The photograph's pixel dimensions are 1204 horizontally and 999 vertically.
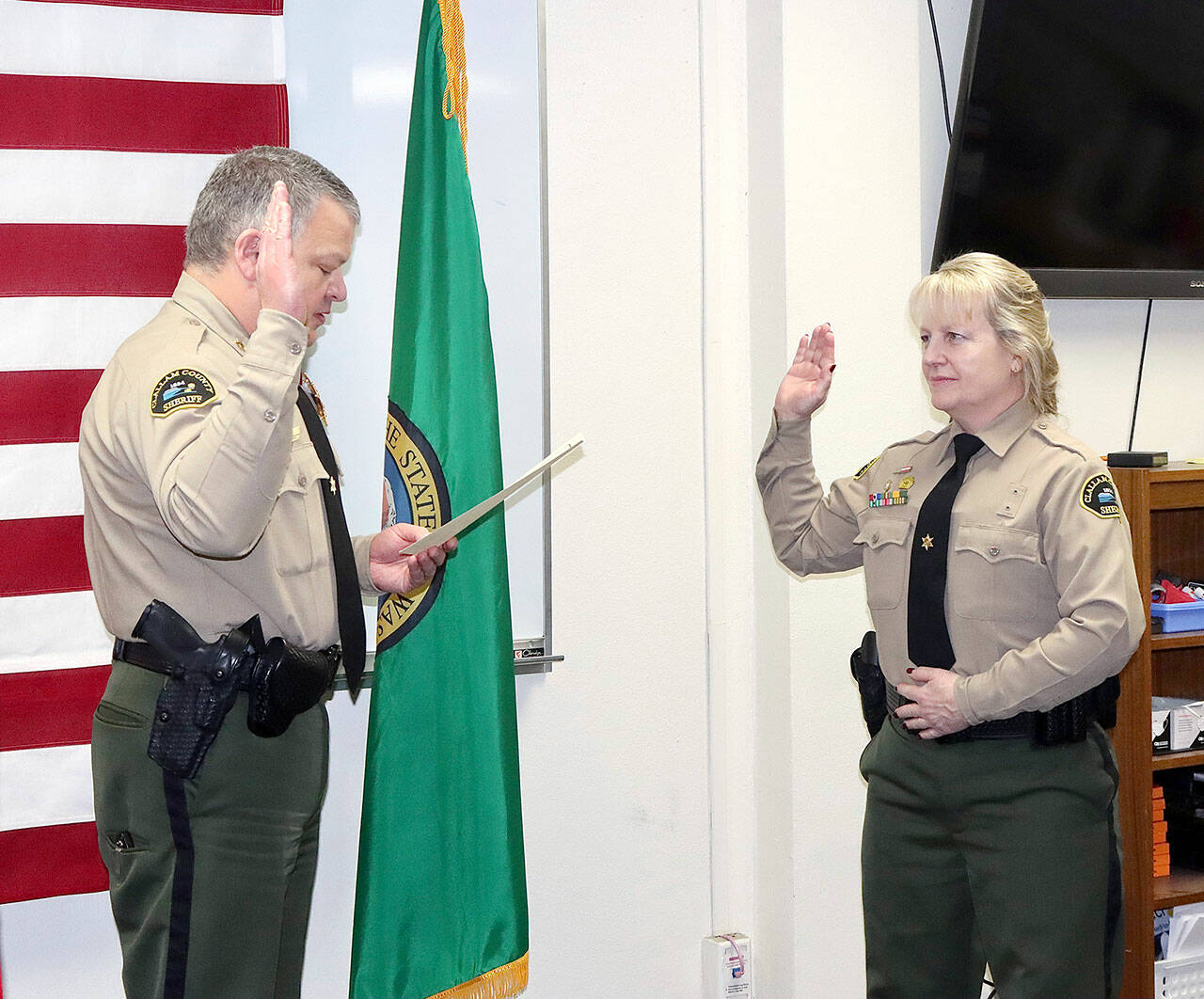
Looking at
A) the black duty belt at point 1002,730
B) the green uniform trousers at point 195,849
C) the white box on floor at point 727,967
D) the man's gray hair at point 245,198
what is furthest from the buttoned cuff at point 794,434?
the white box on floor at point 727,967

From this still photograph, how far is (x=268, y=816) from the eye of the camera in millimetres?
1640

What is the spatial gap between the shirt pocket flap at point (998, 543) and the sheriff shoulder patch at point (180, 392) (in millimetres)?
1173

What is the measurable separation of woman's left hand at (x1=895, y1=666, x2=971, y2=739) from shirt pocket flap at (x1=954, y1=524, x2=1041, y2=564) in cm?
20

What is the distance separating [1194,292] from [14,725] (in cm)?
290

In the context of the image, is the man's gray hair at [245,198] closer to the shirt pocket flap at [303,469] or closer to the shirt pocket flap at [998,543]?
the shirt pocket flap at [303,469]

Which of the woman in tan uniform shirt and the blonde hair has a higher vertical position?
the blonde hair

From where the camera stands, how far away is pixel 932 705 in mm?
1892

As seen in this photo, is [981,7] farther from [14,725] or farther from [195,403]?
[14,725]

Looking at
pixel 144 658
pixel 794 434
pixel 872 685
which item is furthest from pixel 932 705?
pixel 144 658

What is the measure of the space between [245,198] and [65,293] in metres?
0.75

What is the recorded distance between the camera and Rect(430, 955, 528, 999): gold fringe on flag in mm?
2293

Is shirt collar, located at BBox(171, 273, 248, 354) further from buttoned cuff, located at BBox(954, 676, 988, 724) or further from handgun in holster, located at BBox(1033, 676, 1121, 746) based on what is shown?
handgun in holster, located at BBox(1033, 676, 1121, 746)

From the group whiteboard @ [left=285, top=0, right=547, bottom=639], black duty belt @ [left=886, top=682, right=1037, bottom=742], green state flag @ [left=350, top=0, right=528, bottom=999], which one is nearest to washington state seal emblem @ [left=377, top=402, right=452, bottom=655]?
green state flag @ [left=350, top=0, right=528, bottom=999]

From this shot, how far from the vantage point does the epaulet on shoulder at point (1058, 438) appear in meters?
1.95
